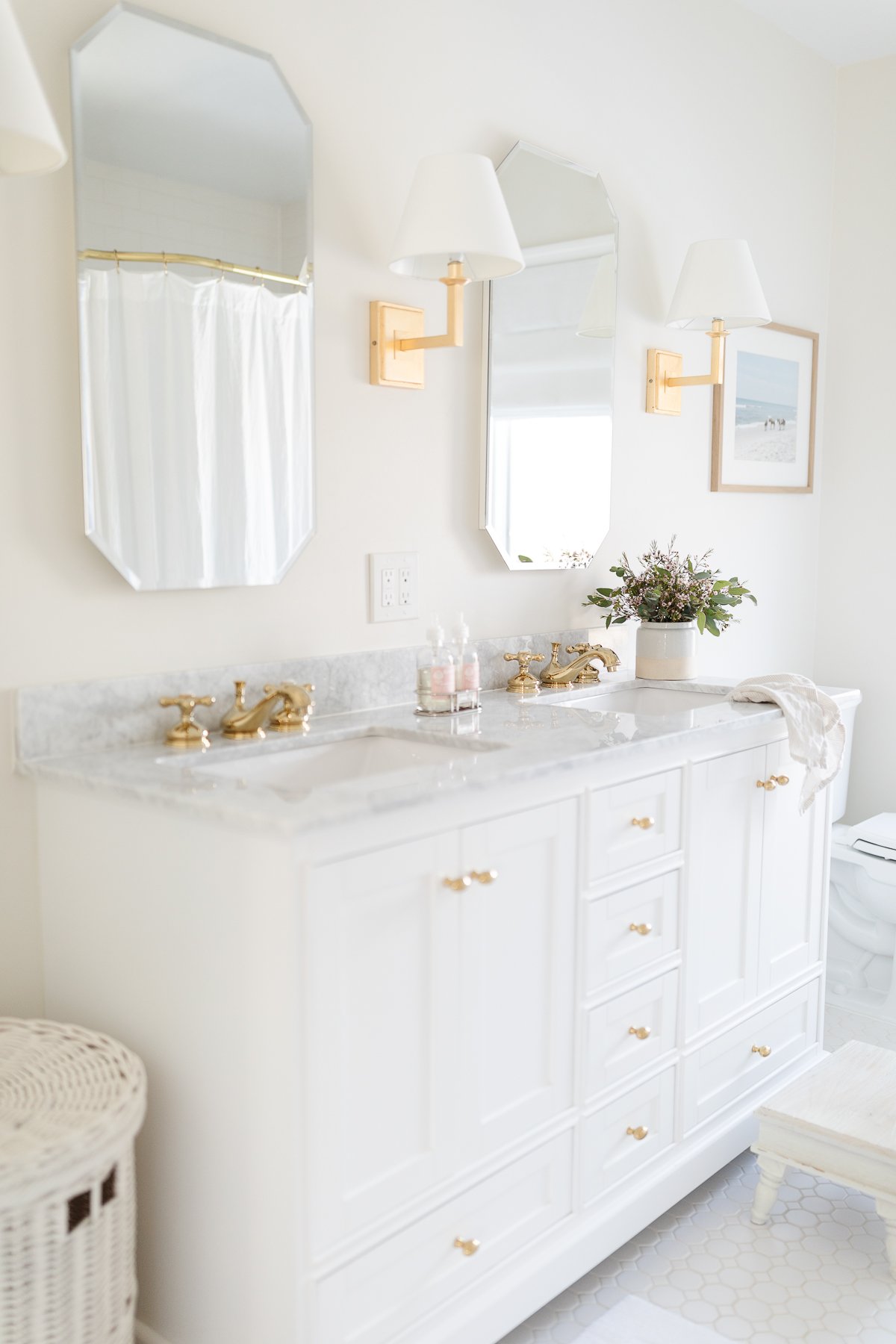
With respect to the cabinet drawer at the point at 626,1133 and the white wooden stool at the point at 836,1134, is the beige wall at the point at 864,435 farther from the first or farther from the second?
the cabinet drawer at the point at 626,1133

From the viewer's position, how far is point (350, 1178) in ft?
4.59

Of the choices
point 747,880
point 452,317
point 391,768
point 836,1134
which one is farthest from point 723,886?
point 452,317

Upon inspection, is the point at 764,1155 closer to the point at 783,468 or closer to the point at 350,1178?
the point at 350,1178

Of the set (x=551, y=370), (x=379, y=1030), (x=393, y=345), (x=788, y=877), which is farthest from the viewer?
(x=551, y=370)

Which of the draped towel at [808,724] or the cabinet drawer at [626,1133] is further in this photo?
the draped towel at [808,724]

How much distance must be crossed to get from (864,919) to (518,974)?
5.55 feet

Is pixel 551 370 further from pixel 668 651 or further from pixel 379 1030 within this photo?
pixel 379 1030

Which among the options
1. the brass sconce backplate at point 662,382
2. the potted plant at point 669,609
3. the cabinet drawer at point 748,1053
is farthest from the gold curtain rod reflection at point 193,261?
the cabinet drawer at point 748,1053

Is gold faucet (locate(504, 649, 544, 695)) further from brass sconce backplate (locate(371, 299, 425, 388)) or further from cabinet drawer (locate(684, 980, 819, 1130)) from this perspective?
cabinet drawer (locate(684, 980, 819, 1130))

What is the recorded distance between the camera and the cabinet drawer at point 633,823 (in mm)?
1784

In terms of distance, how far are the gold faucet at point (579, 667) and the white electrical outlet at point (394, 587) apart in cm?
38

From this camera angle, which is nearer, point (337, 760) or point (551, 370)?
point (337, 760)

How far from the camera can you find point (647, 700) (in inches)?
101

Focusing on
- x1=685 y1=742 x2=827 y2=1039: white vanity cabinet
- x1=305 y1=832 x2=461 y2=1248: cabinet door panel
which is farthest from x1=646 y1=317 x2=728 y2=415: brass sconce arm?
x1=305 y1=832 x2=461 y2=1248: cabinet door panel
